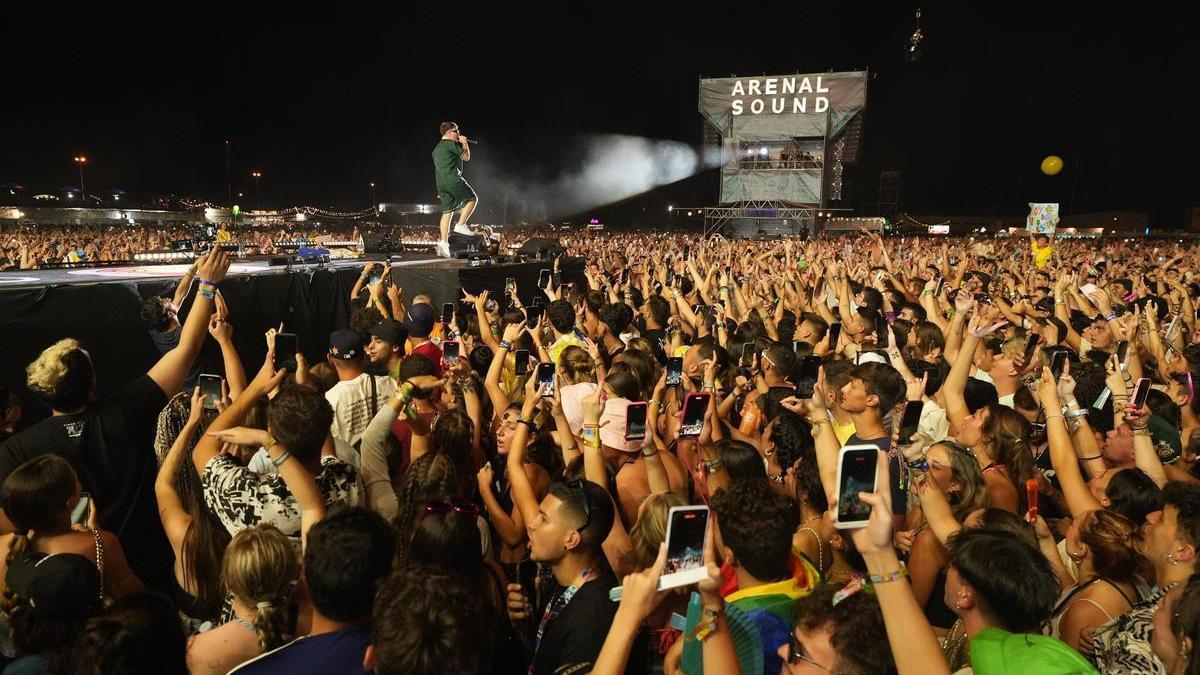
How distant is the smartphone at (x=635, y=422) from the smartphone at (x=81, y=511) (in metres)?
2.15

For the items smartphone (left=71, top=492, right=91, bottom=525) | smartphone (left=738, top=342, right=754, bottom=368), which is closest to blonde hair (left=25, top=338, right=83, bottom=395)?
smartphone (left=71, top=492, right=91, bottom=525)

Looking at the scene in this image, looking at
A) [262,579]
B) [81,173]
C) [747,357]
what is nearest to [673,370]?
[747,357]

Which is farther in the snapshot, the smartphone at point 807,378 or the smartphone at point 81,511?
the smartphone at point 807,378

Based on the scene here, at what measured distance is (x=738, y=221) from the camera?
142 ft

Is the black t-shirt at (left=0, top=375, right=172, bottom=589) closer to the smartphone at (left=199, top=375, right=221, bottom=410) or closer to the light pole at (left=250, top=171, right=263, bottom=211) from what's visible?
the smartphone at (left=199, top=375, right=221, bottom=410)

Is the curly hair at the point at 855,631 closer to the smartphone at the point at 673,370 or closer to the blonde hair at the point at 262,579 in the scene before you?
the blonde hair at the point at 262,579

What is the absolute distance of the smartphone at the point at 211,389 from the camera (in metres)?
3.23

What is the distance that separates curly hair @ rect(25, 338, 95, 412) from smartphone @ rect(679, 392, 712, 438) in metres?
2.80

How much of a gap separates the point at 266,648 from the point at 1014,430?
3430 mm

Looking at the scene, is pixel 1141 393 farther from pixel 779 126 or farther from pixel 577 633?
pixel 779 126

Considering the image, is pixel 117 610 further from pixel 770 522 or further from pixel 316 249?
pixel 316 249

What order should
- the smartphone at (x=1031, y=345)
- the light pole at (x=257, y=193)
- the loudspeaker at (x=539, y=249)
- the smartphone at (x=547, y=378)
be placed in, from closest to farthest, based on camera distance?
the smartphone at (x=547, y=378), the smartphone at (x=1031, y=345), the loudspeaker at (x=539, y=249), the light pole at (x=257, y=193)

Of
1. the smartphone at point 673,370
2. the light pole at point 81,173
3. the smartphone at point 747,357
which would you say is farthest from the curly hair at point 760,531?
the light pole at point 81,173

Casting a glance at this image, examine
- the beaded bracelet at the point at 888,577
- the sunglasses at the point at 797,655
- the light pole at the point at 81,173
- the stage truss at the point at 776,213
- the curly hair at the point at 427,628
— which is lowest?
the sunglasses at the point at 797,655
